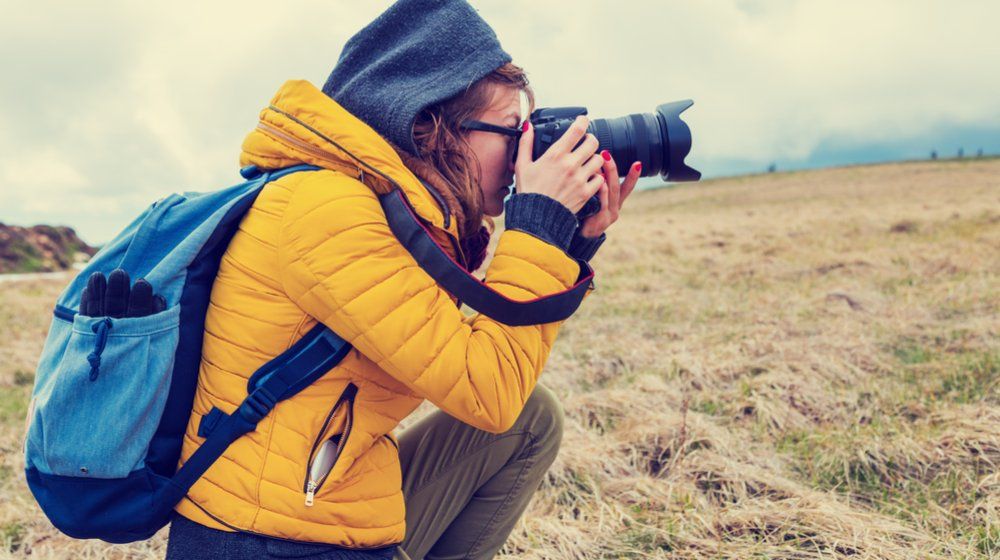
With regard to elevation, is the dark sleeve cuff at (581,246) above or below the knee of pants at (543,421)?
above

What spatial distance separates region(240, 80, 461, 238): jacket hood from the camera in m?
1.43

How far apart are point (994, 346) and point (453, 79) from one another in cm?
402

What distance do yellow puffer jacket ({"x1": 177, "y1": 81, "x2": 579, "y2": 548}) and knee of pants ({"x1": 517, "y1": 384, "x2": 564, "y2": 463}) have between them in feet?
1.76

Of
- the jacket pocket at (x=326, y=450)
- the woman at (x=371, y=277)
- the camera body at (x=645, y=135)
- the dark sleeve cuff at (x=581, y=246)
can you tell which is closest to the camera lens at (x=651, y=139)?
the camera body at (x=645, y=135)

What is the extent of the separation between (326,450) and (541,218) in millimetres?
669

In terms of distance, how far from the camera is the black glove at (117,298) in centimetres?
135

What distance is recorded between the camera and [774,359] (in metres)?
4.22

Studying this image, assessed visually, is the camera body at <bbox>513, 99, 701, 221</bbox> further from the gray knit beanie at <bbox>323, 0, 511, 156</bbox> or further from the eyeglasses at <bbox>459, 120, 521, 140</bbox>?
the gray knit beanie at <bbox>323, 0, 511, 156</bbox>

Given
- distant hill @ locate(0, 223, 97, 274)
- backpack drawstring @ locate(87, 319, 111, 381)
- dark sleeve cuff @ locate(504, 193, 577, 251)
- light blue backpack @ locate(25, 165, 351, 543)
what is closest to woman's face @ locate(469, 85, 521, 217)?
dark sleeve cuff @ locate(504, 193, 577, 251)

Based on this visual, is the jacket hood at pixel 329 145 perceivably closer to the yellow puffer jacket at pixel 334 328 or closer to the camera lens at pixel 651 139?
the yellow puffer jacket at pixel 334 328

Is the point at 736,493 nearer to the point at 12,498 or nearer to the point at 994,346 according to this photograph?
the point at 994,346

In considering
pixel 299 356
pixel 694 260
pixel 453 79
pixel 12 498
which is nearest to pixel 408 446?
Result: pixel 299 356

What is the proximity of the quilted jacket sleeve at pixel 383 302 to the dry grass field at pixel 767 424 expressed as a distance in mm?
1212

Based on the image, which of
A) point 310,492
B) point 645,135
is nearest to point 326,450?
point 310,492
